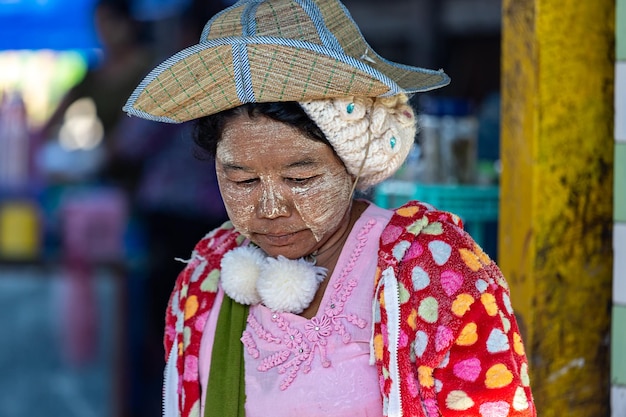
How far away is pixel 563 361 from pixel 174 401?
114 cm

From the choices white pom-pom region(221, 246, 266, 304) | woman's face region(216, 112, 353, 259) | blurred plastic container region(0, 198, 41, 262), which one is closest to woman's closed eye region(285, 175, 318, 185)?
woman's face region(216, 112, 353, 259)

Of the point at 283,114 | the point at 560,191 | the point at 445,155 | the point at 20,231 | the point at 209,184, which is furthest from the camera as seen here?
the point at 20,231

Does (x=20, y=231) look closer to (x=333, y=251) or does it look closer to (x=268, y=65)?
(x=333, y=251)

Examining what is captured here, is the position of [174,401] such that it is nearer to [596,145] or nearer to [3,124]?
[596,145]

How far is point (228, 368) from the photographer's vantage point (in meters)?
1.86

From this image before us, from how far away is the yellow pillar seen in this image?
2488mm

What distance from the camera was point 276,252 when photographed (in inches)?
74.5

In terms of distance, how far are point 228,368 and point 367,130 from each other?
1.75 feet

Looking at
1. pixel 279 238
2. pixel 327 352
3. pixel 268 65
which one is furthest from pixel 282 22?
pixel 327 352

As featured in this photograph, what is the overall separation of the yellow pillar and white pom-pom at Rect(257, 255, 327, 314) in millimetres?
845

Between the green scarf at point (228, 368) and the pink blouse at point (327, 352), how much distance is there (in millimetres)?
16

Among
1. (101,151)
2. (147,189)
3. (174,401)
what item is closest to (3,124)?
(101,151)

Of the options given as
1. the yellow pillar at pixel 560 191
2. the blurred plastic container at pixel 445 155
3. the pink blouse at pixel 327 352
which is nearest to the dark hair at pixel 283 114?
the pink blouse at pixel 327 352

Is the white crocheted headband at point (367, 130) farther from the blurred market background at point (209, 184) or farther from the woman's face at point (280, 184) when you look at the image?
the blurred market background at point (209, 184)
